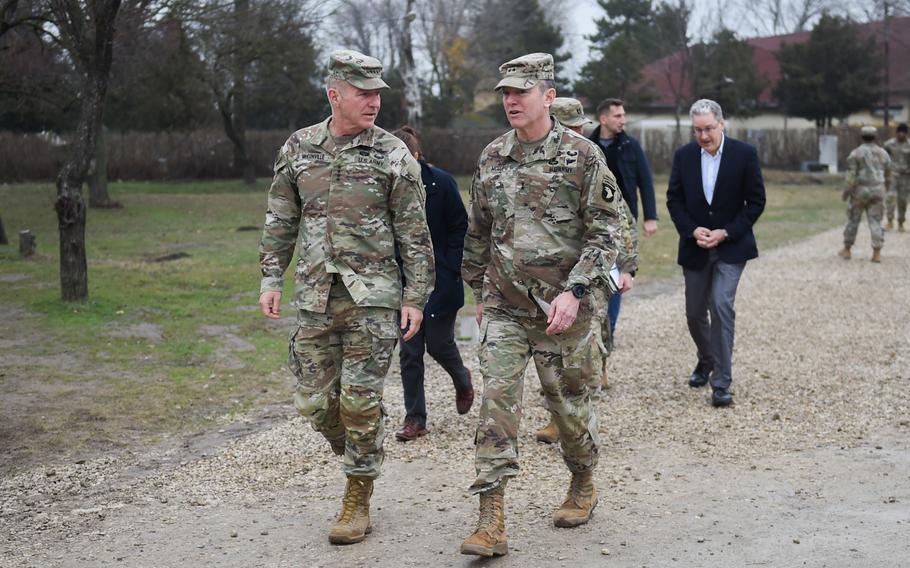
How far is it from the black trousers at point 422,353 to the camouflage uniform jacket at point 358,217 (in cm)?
174

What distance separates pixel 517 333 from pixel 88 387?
5.05m

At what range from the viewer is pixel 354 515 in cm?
565

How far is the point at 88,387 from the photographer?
368 inches

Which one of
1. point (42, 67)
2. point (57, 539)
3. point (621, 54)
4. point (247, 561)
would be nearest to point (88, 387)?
point (57, 539)

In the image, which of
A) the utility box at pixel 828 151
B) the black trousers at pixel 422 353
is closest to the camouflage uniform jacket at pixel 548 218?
the black trousers at pixel 422 353

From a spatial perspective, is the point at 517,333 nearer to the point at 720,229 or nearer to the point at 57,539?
the point at 57,539

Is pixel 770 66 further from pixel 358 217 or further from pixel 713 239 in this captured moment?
pixel 358 217

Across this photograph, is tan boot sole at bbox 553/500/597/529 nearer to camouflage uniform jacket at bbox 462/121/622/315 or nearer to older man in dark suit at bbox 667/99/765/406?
camouflage uniform jacket at bbox 462/121/622/315

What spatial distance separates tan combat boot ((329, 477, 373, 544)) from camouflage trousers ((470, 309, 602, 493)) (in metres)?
0.62

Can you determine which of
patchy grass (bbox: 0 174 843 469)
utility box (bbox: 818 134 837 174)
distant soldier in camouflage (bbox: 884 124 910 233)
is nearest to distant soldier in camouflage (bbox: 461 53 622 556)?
patchy grass (bbox: 0 174 843 469)

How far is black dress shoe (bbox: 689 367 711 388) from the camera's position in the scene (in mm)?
A: 9188

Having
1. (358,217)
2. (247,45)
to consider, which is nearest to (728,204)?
(358,217)

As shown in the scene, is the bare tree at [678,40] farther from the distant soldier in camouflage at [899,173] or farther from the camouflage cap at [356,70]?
the camouflage cap at [356,70]

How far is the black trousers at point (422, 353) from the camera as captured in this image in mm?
7512
